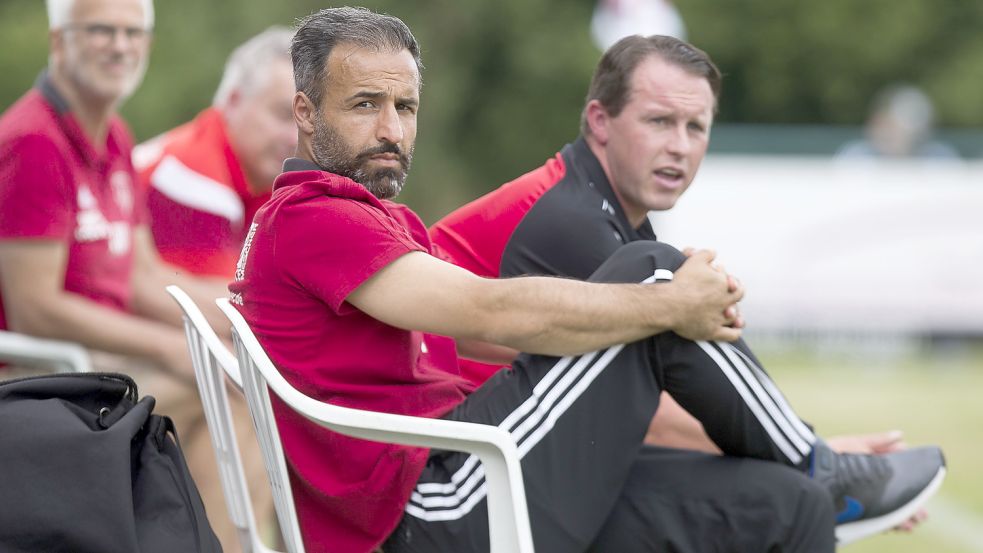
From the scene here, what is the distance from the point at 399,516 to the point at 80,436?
2.07ft

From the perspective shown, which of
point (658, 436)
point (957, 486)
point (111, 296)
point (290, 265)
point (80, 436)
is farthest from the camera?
point (957, 486)

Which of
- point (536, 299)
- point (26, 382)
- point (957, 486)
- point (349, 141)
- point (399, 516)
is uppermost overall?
point (349, 141)

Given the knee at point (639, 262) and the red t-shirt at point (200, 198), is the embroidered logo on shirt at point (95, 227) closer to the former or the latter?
the red t-shirt at point (200, 198)

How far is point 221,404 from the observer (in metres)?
2.91

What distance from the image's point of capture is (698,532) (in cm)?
291

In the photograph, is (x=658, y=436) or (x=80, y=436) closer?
(x=80, y=436)

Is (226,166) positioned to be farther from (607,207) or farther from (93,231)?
(607,207)

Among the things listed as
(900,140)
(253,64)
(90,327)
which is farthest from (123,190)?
(900,140)

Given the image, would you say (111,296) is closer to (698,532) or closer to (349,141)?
(349,141)

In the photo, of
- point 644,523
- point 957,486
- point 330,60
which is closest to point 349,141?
point 330,60

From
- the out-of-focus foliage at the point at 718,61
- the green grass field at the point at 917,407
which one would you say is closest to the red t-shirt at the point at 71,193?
the green grass field at the point at 917,407

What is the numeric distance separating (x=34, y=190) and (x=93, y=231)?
0.31m

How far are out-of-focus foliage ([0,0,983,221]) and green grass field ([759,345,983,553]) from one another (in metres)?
10.7

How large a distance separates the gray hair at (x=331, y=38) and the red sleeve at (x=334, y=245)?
29cm
